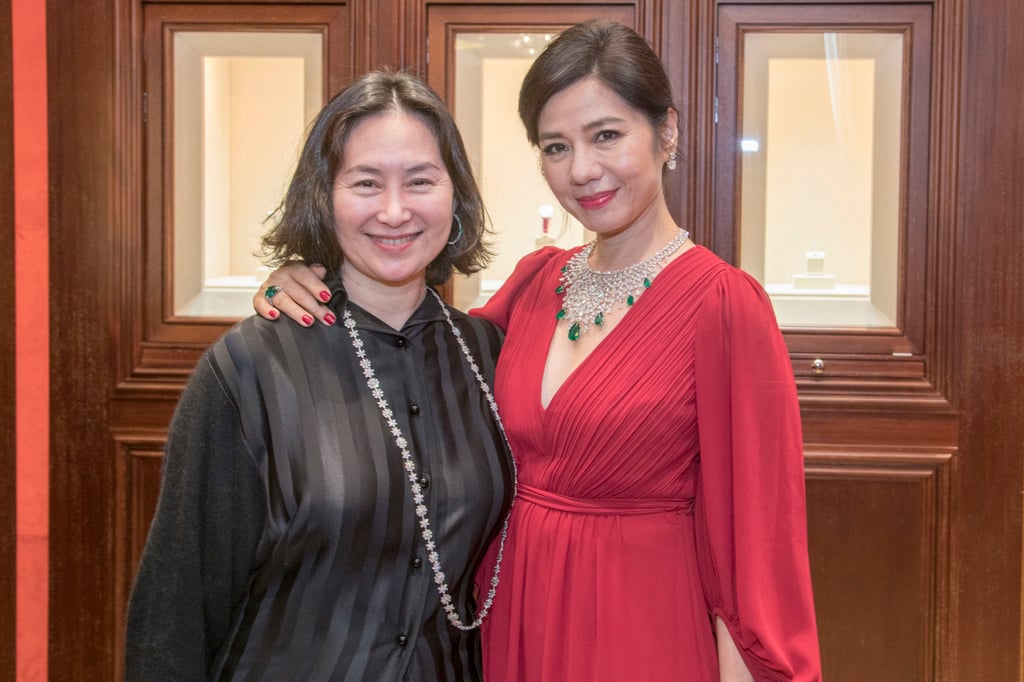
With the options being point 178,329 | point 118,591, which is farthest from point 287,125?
point 118,591

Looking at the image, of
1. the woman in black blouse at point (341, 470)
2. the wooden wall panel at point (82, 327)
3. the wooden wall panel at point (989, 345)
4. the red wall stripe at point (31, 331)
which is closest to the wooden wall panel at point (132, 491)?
the wooden wall panel at point (82, 327)

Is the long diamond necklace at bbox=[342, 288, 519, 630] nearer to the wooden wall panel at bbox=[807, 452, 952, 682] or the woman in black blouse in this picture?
the woman in black blouse

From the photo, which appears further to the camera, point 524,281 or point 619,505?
point 524,281

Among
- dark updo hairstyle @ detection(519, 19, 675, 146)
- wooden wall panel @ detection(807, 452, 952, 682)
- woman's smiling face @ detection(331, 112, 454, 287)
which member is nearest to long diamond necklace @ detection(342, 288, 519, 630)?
woman's smiling face @ detection(331, 112, 454, 287)

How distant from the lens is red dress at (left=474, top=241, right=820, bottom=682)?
136 centimetres

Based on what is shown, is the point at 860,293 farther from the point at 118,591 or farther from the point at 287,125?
the point at 118,591

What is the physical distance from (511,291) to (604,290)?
0.86ft

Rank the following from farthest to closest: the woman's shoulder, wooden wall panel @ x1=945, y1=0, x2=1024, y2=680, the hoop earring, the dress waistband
Answer: wooden wall panel @ x1=945, y1=0, x2=1024, y2=680
the woman's shoulder
the hoop earring
the dress waistband

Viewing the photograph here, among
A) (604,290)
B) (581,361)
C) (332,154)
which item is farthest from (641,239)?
(332,154)

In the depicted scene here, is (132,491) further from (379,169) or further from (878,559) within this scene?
(878,559)

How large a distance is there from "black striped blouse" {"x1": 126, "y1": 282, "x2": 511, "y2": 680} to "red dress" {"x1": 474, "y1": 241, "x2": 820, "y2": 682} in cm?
16

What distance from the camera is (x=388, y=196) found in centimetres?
138

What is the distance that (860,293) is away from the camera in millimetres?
2645

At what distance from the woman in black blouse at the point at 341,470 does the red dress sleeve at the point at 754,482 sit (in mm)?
328
